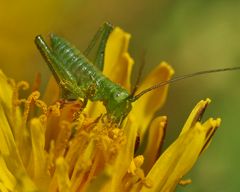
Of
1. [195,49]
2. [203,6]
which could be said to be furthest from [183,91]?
[203,6]

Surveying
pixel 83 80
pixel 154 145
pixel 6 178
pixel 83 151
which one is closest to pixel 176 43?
pixel 83 80

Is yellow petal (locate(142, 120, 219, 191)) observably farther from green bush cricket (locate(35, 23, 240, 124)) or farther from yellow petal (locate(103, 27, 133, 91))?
yellow petal (locate(103, 27, 133, 91))

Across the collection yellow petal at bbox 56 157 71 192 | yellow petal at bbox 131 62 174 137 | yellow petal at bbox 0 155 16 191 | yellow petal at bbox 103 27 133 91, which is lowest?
yellow petal at bbox 0 155 16 191

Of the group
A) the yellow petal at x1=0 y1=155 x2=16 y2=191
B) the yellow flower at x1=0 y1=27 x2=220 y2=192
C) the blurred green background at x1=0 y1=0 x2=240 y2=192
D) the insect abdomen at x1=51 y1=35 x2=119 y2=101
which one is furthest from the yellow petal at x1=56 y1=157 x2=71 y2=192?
the blurred green background at x1=0 y1=0 x2=240 y2=192

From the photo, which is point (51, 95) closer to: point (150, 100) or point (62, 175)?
point (150, 100)

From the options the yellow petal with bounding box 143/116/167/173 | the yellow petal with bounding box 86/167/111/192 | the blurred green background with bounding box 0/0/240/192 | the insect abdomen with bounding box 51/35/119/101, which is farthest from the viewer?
the blurred green background with bounding box 0/0/240/192

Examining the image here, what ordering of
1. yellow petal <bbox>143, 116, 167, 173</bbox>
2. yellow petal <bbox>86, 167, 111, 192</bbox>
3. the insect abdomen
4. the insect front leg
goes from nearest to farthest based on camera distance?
yellow petal <bbox>86, 167, 111, 192</bbox> < yellow petal <bbox>143, 116, 167, 173</bbox> < the insect abdomen < the insect front leg
